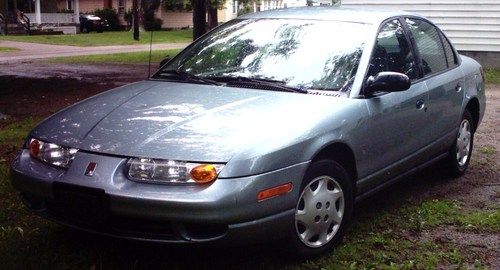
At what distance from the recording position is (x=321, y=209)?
414 cm

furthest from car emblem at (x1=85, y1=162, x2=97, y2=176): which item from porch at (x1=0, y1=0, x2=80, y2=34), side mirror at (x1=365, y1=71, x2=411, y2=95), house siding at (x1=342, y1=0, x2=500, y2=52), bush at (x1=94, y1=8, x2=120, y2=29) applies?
bush at (x1=94, y1=8, x2=120, y2=29)

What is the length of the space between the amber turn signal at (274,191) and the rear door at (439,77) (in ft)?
6.69

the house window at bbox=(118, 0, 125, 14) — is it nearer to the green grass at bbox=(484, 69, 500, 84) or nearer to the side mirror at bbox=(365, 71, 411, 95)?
the green grass at bbox=(484, 69, 500, 84)

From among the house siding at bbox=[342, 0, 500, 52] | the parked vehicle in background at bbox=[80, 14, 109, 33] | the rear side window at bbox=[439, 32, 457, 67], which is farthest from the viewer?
the parked vehicle in background at bbox=[80, 14, 109, 33]

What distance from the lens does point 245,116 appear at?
157 inches

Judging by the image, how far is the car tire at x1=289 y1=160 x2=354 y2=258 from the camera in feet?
13.1

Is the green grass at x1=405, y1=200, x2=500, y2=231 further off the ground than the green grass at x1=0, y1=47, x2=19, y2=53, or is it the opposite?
the green grass at x1=405, y1=200, x2=500, y2=231

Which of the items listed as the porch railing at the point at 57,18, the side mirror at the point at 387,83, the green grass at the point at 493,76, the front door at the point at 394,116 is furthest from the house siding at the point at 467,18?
the porch railing at the point at 57,18

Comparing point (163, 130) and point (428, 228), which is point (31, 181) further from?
point (428, 228)

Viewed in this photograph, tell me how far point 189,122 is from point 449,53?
3.17 m

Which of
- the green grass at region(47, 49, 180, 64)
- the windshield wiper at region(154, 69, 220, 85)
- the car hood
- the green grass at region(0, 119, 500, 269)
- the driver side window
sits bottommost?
the green grass at region(47, 49, 180, 64)

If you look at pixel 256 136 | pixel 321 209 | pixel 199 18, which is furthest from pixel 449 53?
pixel 199 18

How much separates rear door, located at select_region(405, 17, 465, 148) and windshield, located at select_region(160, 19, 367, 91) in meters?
0.86

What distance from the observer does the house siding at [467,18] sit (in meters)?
15.0
